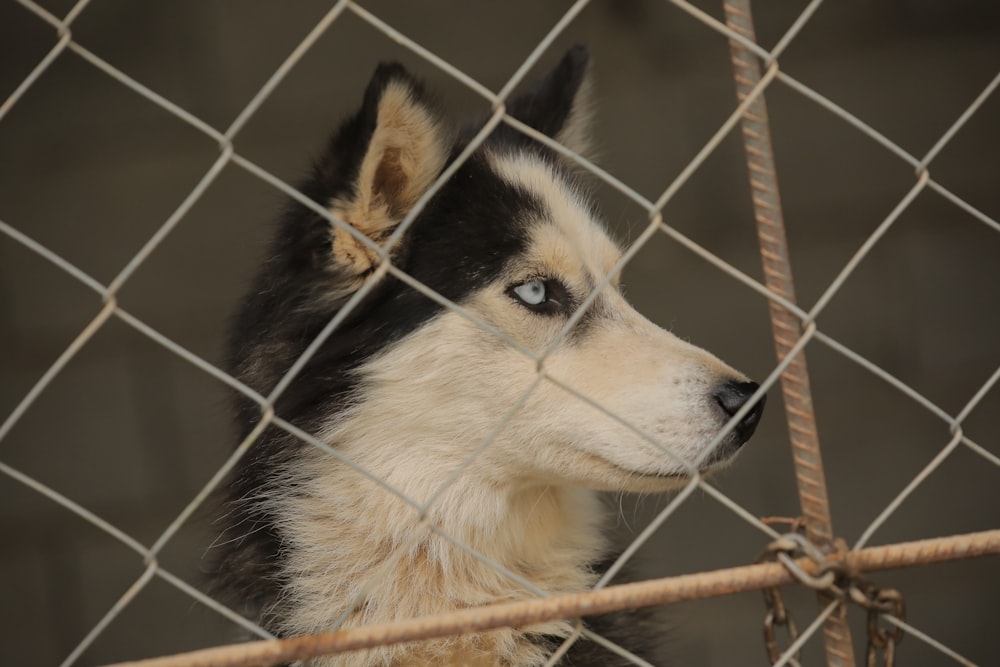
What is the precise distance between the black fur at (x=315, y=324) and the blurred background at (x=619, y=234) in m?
1.81

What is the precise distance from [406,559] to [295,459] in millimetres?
330

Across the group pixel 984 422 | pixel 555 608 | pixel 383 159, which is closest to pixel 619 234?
pixel 984 422

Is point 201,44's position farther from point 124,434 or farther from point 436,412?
point 436,412

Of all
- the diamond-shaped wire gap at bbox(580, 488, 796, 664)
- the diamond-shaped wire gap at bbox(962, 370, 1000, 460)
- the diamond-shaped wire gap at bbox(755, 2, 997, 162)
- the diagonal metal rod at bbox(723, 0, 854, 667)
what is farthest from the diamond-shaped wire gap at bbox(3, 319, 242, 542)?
the diamond-shaped wire gap at bbox(962, 370, 1000, 460)

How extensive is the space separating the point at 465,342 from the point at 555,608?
77 cm

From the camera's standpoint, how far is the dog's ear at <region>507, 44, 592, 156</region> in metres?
2.80

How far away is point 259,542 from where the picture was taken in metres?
2.31

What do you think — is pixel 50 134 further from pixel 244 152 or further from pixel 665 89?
pixel 665 89

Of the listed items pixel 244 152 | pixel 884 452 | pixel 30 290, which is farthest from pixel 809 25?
pixel 30 290

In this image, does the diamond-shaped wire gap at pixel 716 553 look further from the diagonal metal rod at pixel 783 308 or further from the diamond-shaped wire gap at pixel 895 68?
the diagonal metal rod at pixel 783 308

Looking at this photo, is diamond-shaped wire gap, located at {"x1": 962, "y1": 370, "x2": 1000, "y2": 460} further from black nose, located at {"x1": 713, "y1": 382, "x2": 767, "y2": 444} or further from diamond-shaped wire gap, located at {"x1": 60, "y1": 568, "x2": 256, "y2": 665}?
diamond-shaped wire gap, located at {"x1": 60, "y1": 568, "x2": 256, "y2": 665}

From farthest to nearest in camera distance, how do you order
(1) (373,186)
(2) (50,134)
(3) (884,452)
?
(3) (884,452) < (2) (50,134) < (1) (373,186)

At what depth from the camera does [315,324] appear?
7.39 ft

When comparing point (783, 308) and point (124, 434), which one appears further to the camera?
point (124, 434)
